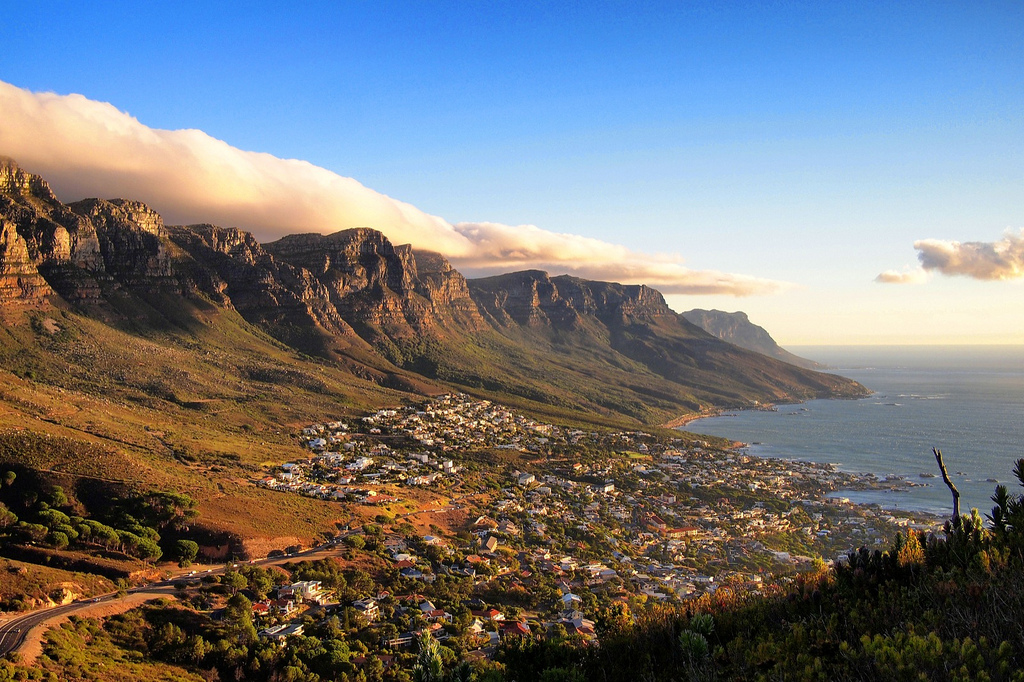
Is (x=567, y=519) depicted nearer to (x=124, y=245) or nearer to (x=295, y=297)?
(x=295, y=297)

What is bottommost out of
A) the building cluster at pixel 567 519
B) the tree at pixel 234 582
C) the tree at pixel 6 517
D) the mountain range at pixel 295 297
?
A: the building cluster at pixel 567 519

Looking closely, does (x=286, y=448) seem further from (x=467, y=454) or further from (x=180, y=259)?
(x=180, y=259)

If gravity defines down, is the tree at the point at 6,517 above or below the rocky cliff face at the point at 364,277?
below

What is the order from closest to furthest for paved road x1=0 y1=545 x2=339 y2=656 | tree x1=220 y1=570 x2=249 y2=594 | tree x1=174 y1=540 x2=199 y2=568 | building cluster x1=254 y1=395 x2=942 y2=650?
paved road x1=0 y1=545 x2=339 y2=656, tree x1=220 y1=570 x2=249 y2=594, building cluster x1=254 y1=395 x2=942 y2=650, tree x1=174 y1=540 x2=199 y2=568

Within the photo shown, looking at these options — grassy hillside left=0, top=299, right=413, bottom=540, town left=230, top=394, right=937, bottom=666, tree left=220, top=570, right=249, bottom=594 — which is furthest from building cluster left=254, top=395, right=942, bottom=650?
tree left=220, top=570, right=249, bottom=594

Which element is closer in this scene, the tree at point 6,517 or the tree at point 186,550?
the tree at point 6,517

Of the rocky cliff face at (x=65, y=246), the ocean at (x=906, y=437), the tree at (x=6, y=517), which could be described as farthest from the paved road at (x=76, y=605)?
the rocky cliff face at (x=65, y=246)

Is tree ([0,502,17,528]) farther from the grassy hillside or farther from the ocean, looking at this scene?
the ocean

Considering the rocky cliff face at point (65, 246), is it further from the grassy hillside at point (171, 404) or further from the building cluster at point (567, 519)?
the building cluster at point (567, 519)

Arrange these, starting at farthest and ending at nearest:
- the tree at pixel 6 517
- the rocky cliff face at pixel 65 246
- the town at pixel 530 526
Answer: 1. the rocky cliff face at pixel 65 246
2. the tree at pixel 6 517
3. the town at pixel 530 526

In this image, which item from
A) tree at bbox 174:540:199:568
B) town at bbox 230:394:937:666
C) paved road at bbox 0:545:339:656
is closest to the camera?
paved road at bbox 0:545:339:656

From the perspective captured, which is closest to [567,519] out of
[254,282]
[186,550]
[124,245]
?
[186,550]
